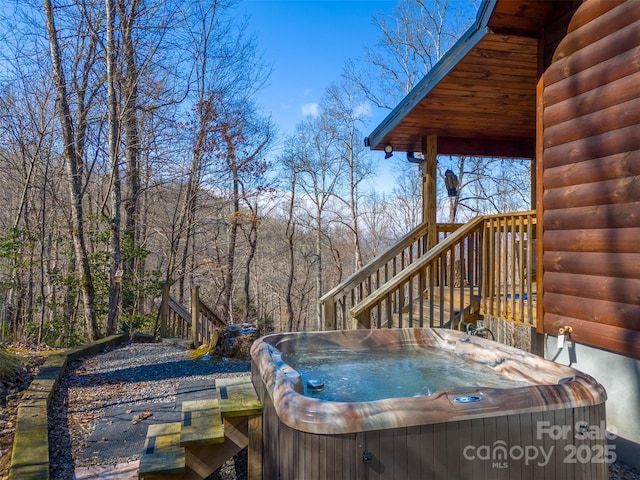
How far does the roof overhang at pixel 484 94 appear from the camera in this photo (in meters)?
3.52

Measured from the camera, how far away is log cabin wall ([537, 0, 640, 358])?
2.73 m

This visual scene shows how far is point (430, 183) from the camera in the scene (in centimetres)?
557

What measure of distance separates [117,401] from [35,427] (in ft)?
3.30

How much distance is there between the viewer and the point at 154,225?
1062 centimetres

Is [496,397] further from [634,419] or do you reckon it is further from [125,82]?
[125,82]

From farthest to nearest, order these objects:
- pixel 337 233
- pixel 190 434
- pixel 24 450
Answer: pixel 337 233, pixel 24 450, pixel 190 434


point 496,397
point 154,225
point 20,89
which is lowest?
point 496,397

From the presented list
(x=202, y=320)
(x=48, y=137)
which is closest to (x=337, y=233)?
(x=202, y=320)

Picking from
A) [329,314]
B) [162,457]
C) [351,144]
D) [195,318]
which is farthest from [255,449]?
[351,144]

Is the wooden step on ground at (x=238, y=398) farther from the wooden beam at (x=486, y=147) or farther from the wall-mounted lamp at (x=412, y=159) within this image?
the wooden beam at (x=486, y=147)

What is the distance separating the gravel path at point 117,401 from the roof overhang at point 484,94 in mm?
3728

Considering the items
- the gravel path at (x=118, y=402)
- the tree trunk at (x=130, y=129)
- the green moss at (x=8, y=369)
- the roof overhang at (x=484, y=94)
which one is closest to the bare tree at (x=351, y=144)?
the tree trunk at (x=130, y=129)

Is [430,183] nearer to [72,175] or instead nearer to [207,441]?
[207,441]

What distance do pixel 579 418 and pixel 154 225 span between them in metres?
10.3
